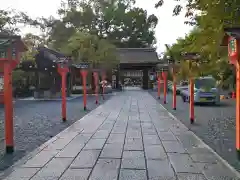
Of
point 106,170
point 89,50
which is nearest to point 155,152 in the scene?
point 106,170

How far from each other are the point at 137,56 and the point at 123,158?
1360 inches

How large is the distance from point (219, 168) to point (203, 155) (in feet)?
2.68

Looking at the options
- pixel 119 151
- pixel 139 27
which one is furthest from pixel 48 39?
pixel 119 151

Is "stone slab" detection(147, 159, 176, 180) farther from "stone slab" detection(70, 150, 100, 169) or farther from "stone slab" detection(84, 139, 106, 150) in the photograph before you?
"stone slab" detection(84, 139, 106, 150)

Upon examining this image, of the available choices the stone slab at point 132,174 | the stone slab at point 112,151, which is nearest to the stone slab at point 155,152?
the stone slab at point 112,151

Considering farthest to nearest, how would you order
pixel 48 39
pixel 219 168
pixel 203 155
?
1. pixel 48 39
2. pixel 203 155
3. pixel 219 168

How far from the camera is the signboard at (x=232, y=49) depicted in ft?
15.7

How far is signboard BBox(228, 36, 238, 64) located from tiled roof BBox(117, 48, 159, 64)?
108 ft

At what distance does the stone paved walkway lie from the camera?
4480 mm

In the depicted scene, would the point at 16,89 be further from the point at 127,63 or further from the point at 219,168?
the point at 219,168

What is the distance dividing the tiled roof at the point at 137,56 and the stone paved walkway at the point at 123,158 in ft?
100

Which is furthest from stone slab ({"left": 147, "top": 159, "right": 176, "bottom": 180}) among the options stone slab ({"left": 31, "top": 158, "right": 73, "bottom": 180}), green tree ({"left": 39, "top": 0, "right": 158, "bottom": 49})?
green tree ({"left": 39, "top": 0, "right": 158, "bottom": 49})

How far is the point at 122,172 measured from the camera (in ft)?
15.0

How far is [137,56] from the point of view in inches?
1551
